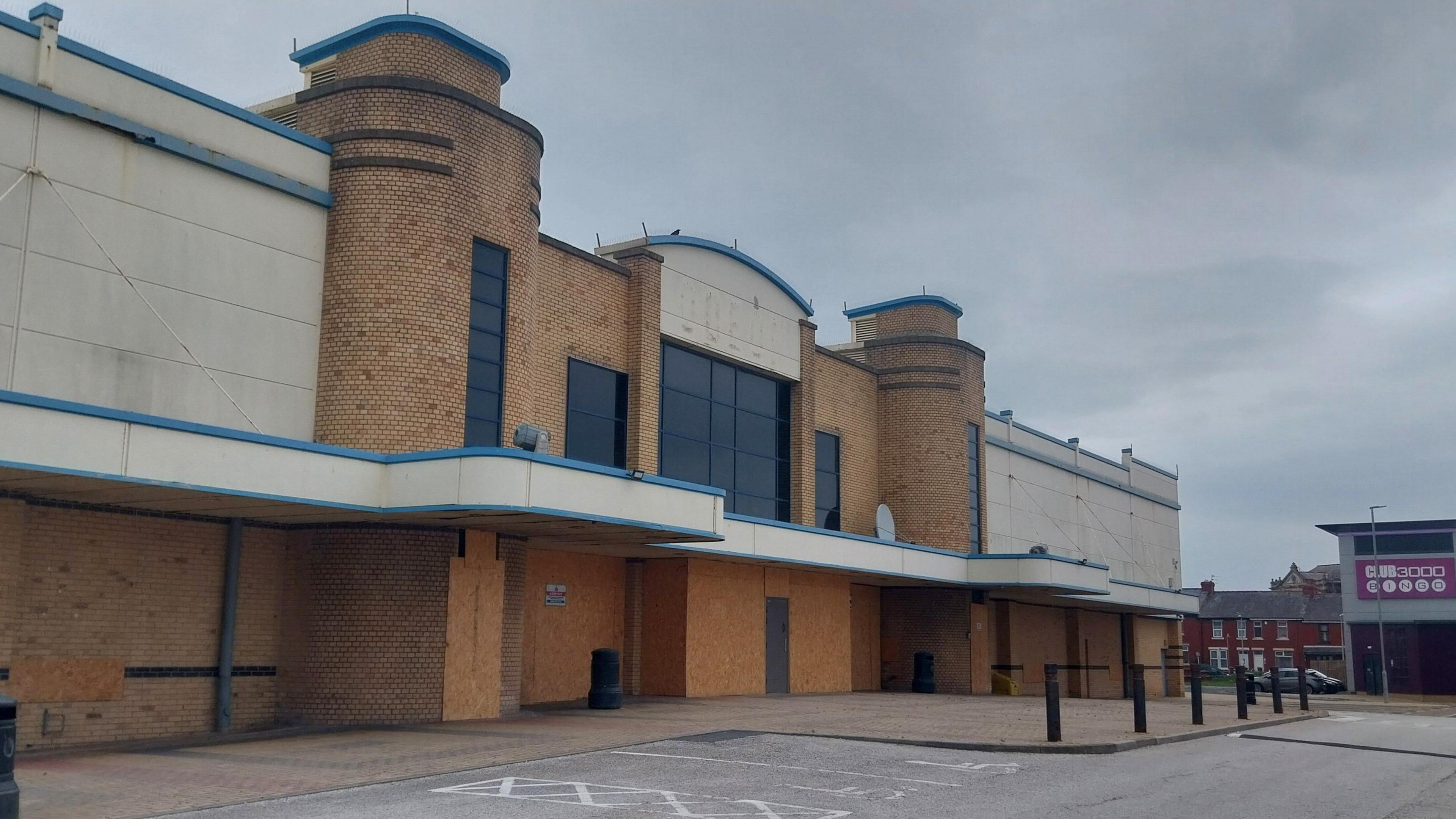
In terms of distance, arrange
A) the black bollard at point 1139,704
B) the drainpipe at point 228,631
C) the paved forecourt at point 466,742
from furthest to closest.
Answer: the black bollard at point 1139,704, the drainpipe at point 228,631, the paved forecourt at point 466,742

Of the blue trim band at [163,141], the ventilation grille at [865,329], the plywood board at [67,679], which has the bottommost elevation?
the plywood board at [67,679]

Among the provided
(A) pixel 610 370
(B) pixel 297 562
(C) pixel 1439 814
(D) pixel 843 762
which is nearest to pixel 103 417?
(B) pixel 297 562

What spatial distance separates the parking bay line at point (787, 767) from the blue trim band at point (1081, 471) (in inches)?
1029

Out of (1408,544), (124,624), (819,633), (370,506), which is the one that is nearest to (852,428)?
(819,633)

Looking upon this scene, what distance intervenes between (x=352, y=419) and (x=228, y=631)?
12.2 feet

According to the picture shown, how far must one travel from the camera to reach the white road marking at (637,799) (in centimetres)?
1134

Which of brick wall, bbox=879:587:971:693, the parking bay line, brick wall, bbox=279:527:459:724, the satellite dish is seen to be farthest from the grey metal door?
the parking bay line

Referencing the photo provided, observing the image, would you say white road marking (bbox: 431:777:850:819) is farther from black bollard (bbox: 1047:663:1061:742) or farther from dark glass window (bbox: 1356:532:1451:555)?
dark glass window (bbox: 1356:532:1451:555)

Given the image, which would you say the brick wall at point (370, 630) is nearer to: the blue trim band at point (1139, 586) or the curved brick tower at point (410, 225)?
the curved brick tower at point (410, 225)

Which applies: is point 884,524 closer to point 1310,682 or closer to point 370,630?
point 370,630

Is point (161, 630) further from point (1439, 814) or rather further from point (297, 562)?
point (1439, 814)

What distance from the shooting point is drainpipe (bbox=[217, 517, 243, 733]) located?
18047 millimetres

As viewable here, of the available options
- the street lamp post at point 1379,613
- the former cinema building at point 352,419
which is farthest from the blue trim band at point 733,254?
the street lamp post at point 1379,613

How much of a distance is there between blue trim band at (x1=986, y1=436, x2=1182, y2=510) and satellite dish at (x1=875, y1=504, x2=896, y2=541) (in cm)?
656
